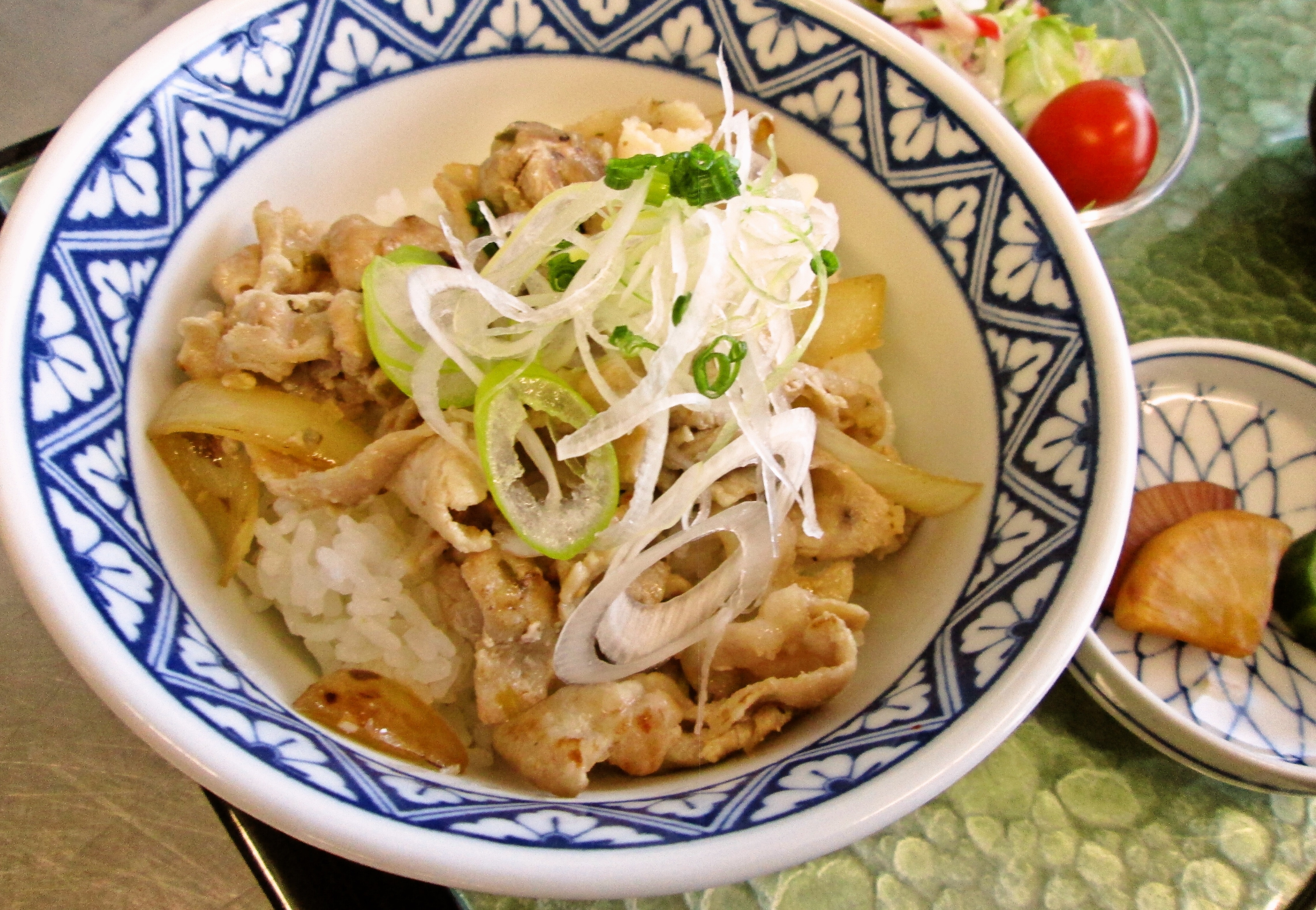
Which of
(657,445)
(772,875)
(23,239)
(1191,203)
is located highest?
(23,239)

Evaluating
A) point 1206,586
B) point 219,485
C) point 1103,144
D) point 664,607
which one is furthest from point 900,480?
point 1103,144

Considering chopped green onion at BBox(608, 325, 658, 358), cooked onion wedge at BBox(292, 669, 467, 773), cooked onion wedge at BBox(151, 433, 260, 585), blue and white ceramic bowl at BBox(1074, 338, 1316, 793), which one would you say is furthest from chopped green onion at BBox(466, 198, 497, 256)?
blue and white ceramic bowl at BBox(1074, 338, 1316, 793)

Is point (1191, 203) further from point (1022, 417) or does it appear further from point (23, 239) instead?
point (23, 239)

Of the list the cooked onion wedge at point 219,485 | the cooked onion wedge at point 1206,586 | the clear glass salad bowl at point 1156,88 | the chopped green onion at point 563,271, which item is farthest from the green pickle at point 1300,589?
the cooked onion wedge at point 219,485

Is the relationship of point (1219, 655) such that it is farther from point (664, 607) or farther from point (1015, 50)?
point (1015, 50)

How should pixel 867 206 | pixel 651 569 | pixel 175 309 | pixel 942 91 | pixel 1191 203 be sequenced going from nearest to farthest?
pixel 651 569 < pixel 175 309 < pixel 942 91 < pixel 867 206 < pixel 1191 203

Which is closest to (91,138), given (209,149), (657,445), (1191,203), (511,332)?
(209,149)

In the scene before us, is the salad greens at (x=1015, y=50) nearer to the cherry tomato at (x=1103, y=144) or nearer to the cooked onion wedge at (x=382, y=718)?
the cherry tomato at (x=1103, y=144)

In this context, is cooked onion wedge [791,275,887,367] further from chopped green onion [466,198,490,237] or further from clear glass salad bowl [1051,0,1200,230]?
clear glass salad bowl [1051,0,1200,230]
